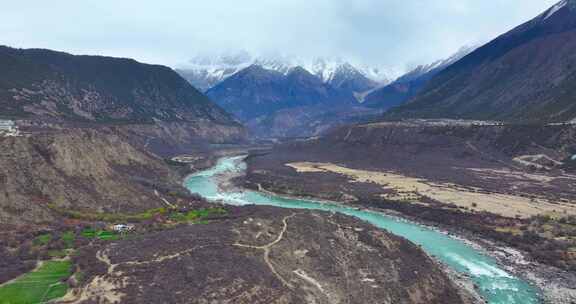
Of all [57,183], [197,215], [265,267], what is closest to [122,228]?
[197,215]

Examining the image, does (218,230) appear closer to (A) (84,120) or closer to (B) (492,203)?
(B) (492,203)

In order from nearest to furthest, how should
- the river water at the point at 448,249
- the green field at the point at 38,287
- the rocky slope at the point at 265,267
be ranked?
the green field at the point at 38,287
the rocky slope at the point at 265,267
the river water at the point at 448,249

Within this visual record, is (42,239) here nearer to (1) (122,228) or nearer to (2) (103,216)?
(1) (122,228)

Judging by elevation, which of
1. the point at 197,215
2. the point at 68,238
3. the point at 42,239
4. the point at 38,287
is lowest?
the point at 197,215

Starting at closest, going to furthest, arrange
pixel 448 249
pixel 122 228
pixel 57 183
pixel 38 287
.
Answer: pixel 38 287 < pixel 122 228 < pixel 448 249 < pixel 57 183

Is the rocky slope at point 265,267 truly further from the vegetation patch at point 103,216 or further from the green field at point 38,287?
the vegetation patch at point 103,216

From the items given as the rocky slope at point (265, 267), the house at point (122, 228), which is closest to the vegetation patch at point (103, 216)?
the house at point (122, 228)

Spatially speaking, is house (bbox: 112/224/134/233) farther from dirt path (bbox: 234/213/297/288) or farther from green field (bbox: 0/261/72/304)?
dirt path (bbox: 234/213/297/288)
